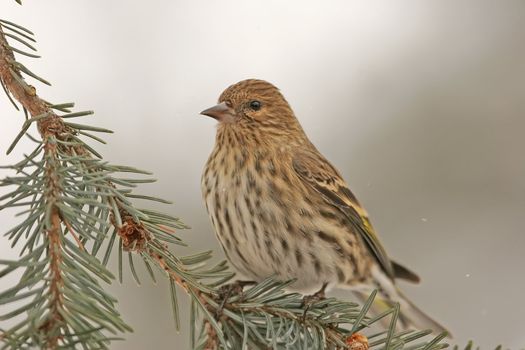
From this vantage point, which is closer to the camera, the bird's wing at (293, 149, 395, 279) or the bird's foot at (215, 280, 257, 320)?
the bird's foot at (215, 280, 257, 320)

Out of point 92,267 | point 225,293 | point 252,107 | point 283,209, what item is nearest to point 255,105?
point 252,107

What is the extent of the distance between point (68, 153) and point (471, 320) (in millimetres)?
4431

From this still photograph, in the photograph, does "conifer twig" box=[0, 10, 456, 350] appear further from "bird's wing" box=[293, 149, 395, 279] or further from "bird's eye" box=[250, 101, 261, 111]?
"bird's eye" box=[250, 101, 261, 111]

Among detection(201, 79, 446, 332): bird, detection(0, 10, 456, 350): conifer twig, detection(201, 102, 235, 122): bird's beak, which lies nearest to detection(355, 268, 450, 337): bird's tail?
detection(201, 79, 446, 332): bird

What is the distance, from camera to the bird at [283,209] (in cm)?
365

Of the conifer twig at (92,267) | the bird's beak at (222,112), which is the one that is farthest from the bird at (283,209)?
the conifer twig at (92,267)

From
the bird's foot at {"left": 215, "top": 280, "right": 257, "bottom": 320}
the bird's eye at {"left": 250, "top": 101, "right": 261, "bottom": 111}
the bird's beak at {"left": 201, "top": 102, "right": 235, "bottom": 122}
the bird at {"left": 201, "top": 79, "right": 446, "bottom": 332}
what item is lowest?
the bird's foot at {"left": 215, "top": 280, "right": 257, "bottom": 320}

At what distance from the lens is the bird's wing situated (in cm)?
408

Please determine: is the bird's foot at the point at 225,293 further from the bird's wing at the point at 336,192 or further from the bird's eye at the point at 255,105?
the bird's eye at the point at 255,105

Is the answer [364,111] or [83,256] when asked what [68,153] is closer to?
[83,256]

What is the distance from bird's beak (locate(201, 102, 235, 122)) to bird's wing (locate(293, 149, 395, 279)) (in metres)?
0.44

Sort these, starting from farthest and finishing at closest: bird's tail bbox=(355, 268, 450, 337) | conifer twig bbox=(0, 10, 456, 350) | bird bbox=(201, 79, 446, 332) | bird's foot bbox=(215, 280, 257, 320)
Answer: bird's tail bbox=(355, 268, 450, 337)
bird bbox=(201, 79, 446, 332)
bird's foot bbox=(215, 280, 257, 320)
conifer twig bbox=(0, 10, 456, 350)

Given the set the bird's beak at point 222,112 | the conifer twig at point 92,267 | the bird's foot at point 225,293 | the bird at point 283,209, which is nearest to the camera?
the conifer twig at point 92,267

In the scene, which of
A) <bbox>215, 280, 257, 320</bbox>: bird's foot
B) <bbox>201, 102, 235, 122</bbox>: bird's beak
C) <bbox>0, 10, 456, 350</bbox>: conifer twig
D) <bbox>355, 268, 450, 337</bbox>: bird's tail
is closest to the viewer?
<bbox>0, 10, 456, 350</bbox>: conifer twig
